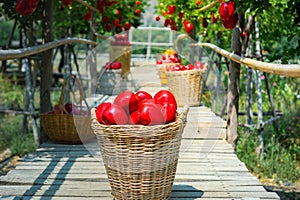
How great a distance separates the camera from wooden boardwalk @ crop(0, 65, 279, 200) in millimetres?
2303

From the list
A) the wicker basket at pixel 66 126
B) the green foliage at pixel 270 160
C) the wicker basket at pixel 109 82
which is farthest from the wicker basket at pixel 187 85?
the wicker basket at pixel 66 126

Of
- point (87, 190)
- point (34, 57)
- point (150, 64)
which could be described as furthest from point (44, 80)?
point (150, 64)

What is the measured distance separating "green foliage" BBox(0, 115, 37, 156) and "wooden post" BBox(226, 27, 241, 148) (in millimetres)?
2436

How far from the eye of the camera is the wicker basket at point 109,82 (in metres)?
6.10

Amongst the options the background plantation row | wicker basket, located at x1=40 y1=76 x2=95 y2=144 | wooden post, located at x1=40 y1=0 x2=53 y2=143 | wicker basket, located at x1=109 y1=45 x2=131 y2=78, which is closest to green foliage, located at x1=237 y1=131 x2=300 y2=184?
the background plantation row

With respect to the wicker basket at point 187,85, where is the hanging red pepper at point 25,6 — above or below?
above

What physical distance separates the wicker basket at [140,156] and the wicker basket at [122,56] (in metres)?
4.79

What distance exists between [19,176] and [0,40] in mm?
11207

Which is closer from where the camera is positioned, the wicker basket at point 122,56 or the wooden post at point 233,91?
the wooden post at point 233,91

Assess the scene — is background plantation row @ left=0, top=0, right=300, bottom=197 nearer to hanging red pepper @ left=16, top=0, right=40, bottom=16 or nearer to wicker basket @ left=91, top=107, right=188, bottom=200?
hanging red pepper @ left=16, top=0, right=40, bottom=16

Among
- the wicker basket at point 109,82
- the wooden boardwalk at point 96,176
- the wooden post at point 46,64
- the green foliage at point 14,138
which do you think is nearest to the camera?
the wooden boardwalk at point 96,176

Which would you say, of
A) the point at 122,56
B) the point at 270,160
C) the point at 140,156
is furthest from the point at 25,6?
the point at 122,56

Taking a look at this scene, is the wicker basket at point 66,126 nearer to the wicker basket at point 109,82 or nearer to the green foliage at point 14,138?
the green foliage at point 14,138

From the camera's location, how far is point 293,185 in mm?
4270
